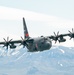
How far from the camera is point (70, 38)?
12750 cm

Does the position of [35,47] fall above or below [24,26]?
below

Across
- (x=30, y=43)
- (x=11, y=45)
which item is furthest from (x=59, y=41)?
(x=11, y=45)

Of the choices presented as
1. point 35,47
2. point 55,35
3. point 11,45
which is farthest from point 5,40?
point 55,35

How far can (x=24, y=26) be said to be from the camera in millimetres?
152250

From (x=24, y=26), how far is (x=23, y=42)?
962 inches

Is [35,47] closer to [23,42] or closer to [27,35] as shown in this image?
[23,42]

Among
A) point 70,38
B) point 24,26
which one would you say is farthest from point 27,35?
point 70,38

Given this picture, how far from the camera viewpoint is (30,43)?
133000mm

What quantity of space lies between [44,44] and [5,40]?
18.3m

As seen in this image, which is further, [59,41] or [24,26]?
[24,26]

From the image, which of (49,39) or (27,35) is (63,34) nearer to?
(49,39)

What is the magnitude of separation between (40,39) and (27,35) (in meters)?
18.8

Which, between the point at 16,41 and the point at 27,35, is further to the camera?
the point at 27,35

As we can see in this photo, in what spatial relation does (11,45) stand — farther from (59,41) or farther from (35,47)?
(59,41)
